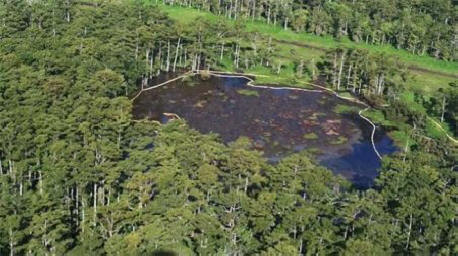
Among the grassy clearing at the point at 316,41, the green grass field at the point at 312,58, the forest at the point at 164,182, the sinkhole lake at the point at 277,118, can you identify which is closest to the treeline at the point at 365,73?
the green grass field at the point at 312,58

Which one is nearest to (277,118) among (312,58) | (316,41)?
(312,58)

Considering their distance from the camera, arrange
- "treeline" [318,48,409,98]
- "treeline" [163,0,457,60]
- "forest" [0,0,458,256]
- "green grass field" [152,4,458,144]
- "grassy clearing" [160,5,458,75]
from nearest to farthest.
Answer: "forest" [0,0,458,256], "treeline" [318,48,409,98], "green grass field" [152,4,458,144], "grassy clearing" [160,5,458,75], "treeline" [163,0,457,60]

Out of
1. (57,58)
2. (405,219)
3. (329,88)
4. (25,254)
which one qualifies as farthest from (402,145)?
(25,254)

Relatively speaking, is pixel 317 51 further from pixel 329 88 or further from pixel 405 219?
pixel 405 219

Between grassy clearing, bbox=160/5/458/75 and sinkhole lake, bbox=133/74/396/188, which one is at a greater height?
grassy clearing, bbox=160/5/458/75

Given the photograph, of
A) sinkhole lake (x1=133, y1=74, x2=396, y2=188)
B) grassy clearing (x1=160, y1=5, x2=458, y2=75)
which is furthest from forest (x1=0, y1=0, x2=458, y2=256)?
grassy clearing (x1=160, y1=5, x2=458, y2=75)

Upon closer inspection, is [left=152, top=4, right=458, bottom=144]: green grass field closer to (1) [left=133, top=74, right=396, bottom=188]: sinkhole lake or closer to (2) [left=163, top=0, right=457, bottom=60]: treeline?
(2) [left=163, top=0, right=457, bottom=60]: treeline
